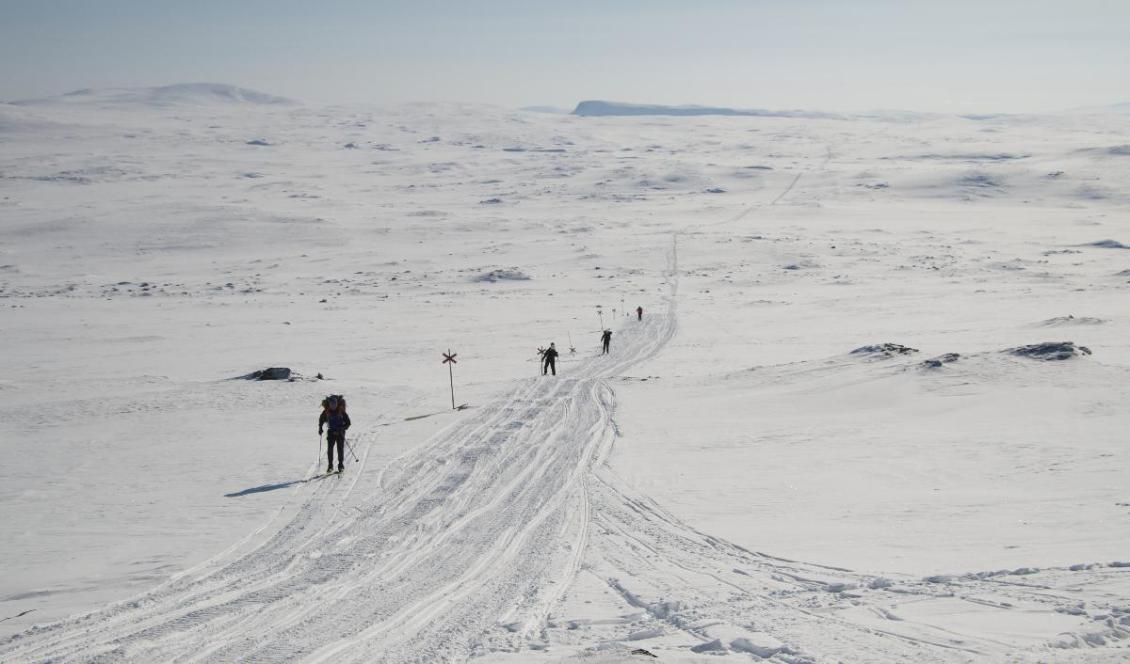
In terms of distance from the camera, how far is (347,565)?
11.6 m

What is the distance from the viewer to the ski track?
8.95 meters

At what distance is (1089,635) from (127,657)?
29.8 feet

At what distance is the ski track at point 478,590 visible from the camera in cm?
895

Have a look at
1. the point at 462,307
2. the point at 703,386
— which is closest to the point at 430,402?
the point at 703,386

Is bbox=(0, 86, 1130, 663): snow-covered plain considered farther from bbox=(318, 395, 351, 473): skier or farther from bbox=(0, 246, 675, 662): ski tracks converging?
bbox=(318, 395, 351, 473): skier

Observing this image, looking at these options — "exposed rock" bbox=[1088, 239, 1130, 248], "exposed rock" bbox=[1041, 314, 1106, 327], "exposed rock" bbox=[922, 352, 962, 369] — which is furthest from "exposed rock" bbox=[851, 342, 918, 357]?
"exposed rock" bbox=[1088, 239, 1130, 248]

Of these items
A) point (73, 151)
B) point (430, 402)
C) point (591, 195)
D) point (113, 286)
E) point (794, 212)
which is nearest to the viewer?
point (430, 402)

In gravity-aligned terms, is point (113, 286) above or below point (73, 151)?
below

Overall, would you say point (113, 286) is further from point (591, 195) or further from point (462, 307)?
point (591, 195)

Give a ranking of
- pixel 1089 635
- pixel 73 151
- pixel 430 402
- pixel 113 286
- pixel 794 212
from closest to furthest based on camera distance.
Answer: pixel 1089 635 < pixel 430 402 < pixel 113 286 < pixel 794 212 < pixel 73 151

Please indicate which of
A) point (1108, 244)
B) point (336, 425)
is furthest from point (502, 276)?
point (1108, 244)

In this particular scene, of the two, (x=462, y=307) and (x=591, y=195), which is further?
(x=591, y=195)

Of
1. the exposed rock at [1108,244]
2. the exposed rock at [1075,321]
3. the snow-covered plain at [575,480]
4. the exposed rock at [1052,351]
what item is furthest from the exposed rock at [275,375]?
the exposed rock at [1108,244]

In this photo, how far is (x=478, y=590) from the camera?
1069 cm
